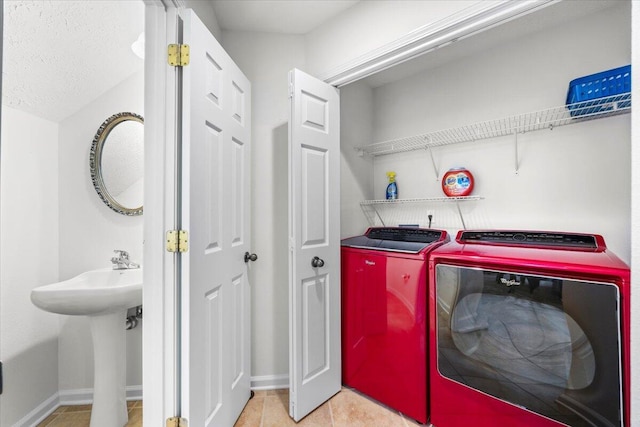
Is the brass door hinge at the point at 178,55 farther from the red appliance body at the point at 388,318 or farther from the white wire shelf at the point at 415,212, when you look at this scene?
the white wire shelf at the point at 415,212

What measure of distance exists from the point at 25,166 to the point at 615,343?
2966 mm

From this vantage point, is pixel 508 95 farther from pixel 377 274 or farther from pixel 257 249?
pixel 257 249

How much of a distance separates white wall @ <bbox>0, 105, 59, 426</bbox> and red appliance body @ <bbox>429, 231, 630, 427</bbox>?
225 cm

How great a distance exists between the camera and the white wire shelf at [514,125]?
150 cm

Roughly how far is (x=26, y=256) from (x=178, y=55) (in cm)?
144

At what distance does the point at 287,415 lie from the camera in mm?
1679

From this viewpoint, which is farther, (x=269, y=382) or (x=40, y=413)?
(x=269, y=382)

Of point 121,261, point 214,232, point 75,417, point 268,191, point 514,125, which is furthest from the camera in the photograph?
point 268,191

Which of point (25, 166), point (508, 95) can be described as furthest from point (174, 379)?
point (508, 95)

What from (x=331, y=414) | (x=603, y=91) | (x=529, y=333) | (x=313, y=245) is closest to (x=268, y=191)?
(x=313, y=245)

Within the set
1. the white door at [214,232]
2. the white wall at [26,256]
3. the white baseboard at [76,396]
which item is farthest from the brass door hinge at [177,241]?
the white baseboard at [76,396]

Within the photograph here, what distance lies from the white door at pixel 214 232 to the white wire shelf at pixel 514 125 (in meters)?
1.18

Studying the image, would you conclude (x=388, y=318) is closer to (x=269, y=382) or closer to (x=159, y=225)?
(x=269, y=382)

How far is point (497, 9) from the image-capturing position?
1232mm
